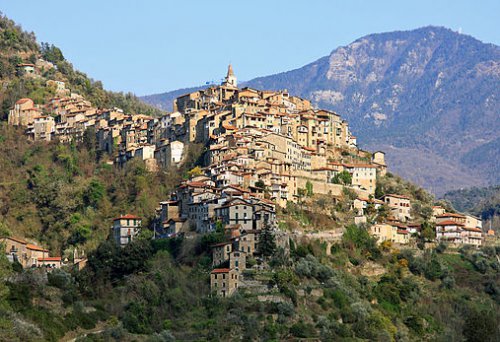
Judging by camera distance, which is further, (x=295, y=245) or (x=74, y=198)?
(x=74, y=198)

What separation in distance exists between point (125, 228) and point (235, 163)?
8923mm

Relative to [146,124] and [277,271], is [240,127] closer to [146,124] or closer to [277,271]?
[146,124]

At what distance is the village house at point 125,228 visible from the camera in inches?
2933

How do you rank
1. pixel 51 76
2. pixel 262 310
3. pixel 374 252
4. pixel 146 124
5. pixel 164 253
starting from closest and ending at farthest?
pixel 262 310
pixel 164 253
pixel 374 252
pixel 146 124
pixel 51 76

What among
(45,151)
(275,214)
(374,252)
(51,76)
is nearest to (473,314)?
(374,252)

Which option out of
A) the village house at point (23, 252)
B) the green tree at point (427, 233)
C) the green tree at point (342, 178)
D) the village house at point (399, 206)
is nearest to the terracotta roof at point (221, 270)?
the village house at point (23, 252)

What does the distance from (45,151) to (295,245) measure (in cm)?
3262

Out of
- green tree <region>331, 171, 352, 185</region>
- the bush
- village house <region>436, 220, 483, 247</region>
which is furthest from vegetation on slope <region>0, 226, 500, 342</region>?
green tree <region>331, 171, 352, 185</region>

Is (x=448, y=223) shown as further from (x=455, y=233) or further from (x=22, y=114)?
(x=22, y=114)

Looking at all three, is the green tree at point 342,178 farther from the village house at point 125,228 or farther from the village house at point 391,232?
the village house at point 125,228

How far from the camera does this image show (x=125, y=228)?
246 feet

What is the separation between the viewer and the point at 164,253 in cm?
6831

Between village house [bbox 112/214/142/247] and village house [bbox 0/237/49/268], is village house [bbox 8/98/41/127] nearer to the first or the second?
village house [bbox 0/237/49/268]

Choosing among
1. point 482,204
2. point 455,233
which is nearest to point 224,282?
point 455,233
